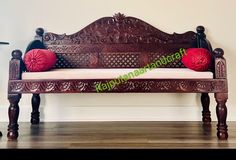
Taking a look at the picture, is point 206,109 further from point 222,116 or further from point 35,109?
point 35,109

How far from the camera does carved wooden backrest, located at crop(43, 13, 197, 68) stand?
1.97 meters

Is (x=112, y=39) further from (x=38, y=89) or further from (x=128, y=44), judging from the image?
(x=38, y=89)

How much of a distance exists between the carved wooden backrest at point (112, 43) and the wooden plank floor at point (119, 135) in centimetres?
47

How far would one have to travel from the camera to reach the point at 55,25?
6.79 feet

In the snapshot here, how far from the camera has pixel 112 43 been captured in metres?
1.98

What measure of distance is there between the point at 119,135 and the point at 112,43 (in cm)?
78

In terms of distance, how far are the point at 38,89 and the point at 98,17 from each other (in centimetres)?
87

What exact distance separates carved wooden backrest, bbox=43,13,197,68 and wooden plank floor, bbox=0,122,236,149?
471 millimetres

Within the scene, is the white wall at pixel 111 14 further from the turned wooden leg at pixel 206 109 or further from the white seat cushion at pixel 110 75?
the white seat cushion at pixel 110 75

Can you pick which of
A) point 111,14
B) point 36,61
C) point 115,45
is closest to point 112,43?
point 115,45

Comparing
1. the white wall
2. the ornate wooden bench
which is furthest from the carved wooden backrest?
the white wall

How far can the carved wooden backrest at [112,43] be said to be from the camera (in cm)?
197

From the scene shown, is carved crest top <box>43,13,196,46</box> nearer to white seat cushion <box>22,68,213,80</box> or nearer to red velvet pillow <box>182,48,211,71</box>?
red velvet pillow <box>182,48,211,71</box>

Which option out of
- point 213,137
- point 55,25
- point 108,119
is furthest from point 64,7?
point 213,137
